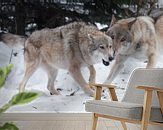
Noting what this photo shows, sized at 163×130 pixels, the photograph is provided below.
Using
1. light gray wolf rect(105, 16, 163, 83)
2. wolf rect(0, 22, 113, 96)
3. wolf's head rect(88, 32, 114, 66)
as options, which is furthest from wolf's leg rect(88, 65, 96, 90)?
light gray wolf rect(105, 16, 163, 83)

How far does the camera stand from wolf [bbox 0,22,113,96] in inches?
149

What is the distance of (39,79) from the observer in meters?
3.86

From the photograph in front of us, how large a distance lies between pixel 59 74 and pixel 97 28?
747 mm

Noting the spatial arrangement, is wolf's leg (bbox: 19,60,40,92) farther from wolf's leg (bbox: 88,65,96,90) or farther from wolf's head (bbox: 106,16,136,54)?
wolf's head (bbox: 106,16,136,54)

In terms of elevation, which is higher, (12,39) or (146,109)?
(12,39)

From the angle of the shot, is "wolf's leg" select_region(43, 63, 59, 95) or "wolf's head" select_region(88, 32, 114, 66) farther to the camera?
"wolf's leg" select_region(43, 63, 59, 95)

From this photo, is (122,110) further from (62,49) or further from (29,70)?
(29,70)

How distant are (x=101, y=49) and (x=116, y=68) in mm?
341

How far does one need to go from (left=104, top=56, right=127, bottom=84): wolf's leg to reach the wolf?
12 cm

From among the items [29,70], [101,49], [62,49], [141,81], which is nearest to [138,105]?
[141,81]

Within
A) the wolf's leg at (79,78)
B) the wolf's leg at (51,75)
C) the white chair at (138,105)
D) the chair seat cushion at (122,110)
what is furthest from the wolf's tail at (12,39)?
the chair seat cushion at (122,110)

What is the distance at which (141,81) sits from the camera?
327 centimetres

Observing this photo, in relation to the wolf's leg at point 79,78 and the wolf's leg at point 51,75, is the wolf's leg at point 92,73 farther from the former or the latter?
the wolf's leg at point 51,75

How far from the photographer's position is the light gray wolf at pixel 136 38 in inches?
149
